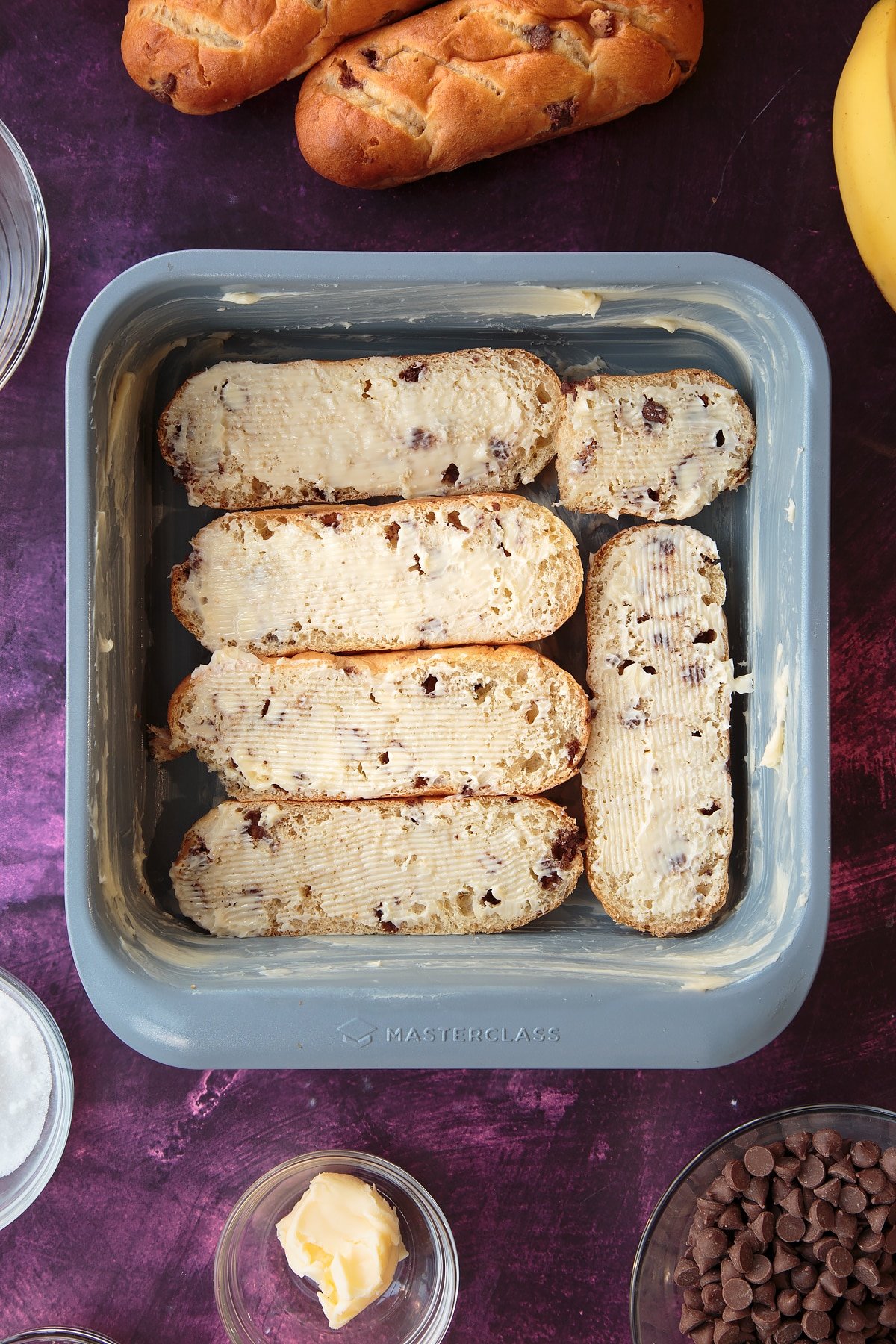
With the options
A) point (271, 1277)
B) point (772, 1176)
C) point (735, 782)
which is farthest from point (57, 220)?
point (772, 1176)

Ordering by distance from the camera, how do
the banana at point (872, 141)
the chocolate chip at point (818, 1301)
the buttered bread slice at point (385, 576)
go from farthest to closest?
1. the buttered bread slice at point (385, 576)
2. the chocolate chip at point (818, 1301)
3. the banana at point (872, 141)

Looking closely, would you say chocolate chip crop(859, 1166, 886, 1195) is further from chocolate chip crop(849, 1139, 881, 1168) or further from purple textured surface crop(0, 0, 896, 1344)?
purple textured surface crop(0, 0, 896, 1344)

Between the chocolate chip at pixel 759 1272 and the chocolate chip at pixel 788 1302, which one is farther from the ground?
the chocolate chip at pixel 759 1272

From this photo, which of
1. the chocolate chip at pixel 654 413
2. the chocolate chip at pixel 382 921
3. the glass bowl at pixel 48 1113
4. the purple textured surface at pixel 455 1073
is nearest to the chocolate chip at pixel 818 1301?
the purple textured surface at pixel 455 1073

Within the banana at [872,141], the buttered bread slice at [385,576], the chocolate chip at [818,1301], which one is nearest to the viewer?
the banana at [872,141]

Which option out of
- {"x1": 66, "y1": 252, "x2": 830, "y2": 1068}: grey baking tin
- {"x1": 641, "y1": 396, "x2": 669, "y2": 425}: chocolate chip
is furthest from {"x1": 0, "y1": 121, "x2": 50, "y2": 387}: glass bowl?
{"x1": 641, "y1": 396, "x2": 669, "y2": 425}: chocolate chip

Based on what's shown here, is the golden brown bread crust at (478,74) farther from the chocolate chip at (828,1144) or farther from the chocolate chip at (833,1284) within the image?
the chocolate chip at (833,1284)

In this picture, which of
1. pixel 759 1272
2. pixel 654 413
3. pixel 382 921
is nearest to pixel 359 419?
pixel 654 413
